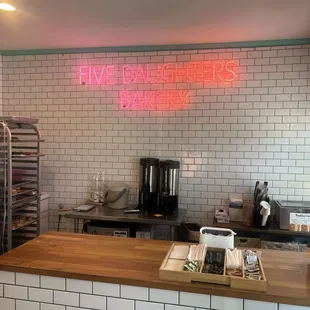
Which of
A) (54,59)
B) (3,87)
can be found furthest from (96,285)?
(3,87)

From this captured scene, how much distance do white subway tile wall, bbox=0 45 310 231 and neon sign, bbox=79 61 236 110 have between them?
5cm

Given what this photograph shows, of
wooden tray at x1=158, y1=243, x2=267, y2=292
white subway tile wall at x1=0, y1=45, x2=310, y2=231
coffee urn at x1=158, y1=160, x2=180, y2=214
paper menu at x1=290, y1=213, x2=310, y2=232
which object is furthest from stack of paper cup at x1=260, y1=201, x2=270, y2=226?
wooden tray at x1=158, y1=243, x2=267, y2=292

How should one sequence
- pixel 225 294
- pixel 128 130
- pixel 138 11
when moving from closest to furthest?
pixel 225 294, pixel 138 11, pixel 128 130

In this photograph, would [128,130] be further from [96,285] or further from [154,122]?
[96,285]

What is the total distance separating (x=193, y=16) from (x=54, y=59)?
6.59ft

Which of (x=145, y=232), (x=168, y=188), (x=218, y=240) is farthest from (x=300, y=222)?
(x=218, y=240)

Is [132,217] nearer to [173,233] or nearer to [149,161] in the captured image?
[173,233]

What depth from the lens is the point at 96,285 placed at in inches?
50.3

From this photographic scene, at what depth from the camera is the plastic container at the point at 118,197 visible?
3545 mm

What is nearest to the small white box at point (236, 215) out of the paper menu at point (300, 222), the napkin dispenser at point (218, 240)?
the paper menu at point (300, 222)

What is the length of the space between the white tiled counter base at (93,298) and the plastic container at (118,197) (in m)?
2.19

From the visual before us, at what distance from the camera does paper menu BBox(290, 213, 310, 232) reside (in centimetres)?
302

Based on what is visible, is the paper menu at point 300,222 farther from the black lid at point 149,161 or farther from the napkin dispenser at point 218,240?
the napkin dispenser at point 218,240

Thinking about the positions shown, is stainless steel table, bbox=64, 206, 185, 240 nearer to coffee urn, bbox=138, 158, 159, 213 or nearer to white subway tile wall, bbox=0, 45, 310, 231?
coffee urn, bbox=138, 158, 159, 213
